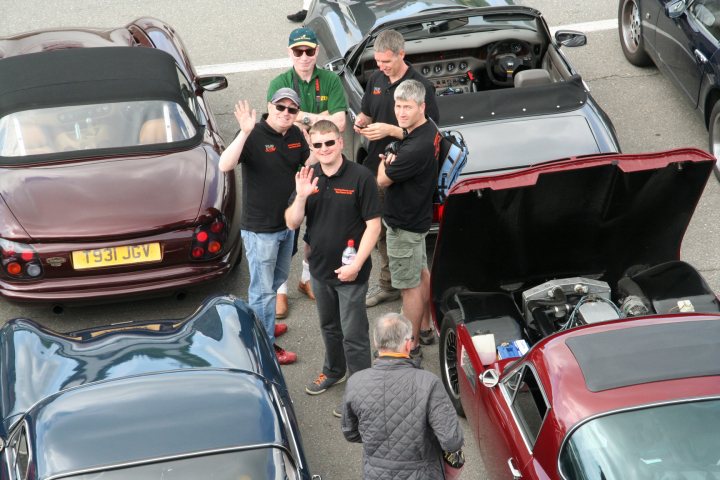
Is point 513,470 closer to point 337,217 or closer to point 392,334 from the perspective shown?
point 392,334

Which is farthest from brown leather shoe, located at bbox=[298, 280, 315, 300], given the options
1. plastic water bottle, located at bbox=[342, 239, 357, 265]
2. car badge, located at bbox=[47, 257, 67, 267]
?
car badge, located at bbox=[47, 257, 67, 267]

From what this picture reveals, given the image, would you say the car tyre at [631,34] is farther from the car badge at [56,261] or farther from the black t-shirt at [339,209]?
the car badge at [56,261]

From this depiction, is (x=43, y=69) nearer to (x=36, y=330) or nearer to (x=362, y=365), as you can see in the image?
(x=36, y=330)

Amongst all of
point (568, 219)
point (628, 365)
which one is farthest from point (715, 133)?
point (628, 365)

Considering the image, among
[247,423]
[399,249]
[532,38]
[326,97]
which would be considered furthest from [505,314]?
[532,38]

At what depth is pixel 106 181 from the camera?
7105 mm

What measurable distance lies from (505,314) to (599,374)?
1553 millimetres

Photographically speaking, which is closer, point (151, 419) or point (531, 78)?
point (151, 419)


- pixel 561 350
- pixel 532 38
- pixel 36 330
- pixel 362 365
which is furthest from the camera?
pixel 532 38

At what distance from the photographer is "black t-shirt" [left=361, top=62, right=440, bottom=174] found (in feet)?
23.3

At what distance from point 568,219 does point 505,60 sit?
2826 millimetres

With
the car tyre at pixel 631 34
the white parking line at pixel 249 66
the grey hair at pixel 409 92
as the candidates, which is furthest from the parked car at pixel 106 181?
the car tyre at pixel 631 34

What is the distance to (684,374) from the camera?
14.6 ft

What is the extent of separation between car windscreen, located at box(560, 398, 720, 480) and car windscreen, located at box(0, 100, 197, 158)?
4.38 meters
